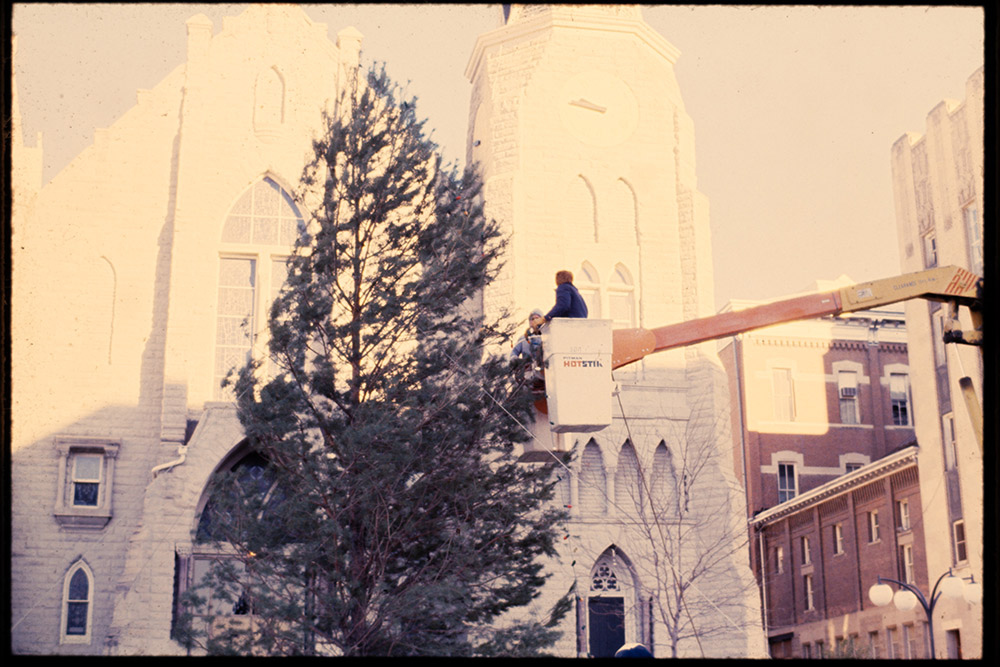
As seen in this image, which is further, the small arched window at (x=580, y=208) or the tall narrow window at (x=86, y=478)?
the small arched window at (x=580, y=208)

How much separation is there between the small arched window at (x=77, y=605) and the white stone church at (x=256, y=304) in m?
0.04

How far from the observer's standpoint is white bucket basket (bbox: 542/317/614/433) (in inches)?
496

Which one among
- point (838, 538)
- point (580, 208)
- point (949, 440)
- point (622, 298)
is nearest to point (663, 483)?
point (622, 298)

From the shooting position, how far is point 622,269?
90.6ft

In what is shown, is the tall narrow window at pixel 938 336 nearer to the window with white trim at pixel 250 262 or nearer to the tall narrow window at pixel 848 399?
the tall narrow window at pixel 848 399

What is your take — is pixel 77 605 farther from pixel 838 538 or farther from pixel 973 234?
pixel 838 538

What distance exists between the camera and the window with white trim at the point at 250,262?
82.0 feet

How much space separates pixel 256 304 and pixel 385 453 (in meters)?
9.48

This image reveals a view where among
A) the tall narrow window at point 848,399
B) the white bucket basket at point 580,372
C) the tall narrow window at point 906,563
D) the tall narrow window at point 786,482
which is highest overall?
the tall narrow window at point 848,399

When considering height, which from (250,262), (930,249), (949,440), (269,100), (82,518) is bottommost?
(82,518)

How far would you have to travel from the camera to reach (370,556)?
1691cm

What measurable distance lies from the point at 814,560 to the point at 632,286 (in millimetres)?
17288

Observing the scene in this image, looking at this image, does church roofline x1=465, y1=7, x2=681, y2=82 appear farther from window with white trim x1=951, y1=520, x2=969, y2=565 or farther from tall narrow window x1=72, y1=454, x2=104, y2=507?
window with white trim x1=951, y1=520, x2=969, y2=565

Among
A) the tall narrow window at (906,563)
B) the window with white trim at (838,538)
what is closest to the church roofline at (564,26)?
the tall narrow window at (906,563)
